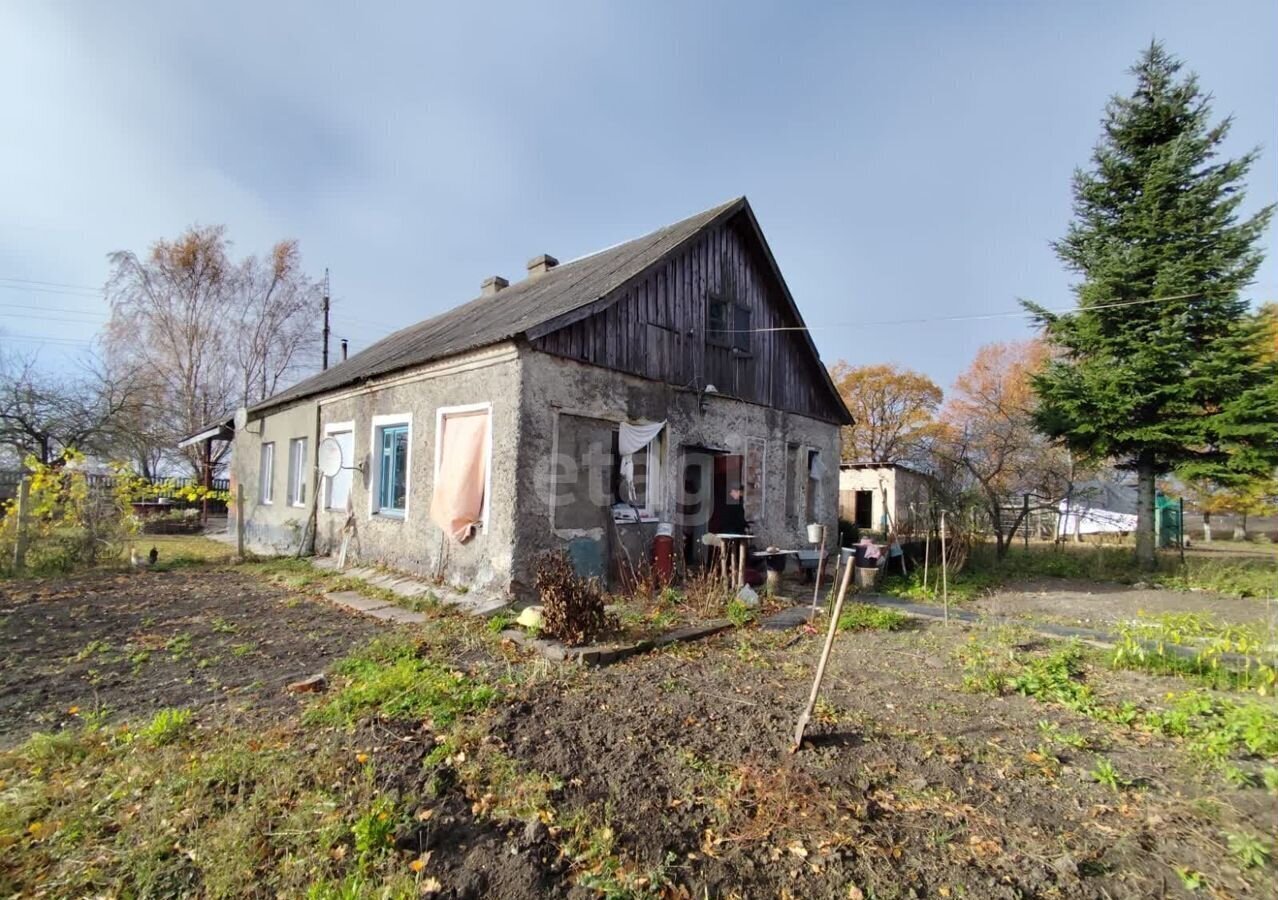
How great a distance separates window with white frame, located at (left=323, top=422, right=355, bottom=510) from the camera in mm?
11266

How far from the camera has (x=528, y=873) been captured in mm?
2588

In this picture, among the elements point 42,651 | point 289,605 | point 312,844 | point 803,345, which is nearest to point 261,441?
point 289,605

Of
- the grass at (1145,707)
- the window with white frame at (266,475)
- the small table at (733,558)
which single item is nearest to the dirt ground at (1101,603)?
the grass at (1145,707)

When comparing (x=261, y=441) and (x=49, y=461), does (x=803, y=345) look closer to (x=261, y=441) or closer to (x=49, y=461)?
(x=261, y=441)

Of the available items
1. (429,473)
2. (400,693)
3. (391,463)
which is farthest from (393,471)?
(400,693)

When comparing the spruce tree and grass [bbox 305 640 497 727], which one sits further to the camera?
the spruce tree

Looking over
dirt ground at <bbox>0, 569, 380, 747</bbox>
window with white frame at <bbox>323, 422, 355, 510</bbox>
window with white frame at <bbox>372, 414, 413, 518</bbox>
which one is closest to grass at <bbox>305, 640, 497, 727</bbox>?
dirt ground at <bbox>0, 569, 380, 747</bbox>

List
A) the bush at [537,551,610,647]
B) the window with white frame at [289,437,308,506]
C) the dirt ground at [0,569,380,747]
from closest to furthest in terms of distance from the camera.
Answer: the dirt ground at [0,569,380,747] → the bush at [537,551,610,647] → the window with white frame at [289,437,308,506]

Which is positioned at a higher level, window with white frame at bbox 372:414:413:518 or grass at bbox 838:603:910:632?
window with white frame at bbox 372:414:413:518

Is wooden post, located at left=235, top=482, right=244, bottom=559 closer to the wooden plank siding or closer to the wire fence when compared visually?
the wire fence

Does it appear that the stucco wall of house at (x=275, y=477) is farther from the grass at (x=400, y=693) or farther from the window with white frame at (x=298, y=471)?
the grass at (x=400, y=693)

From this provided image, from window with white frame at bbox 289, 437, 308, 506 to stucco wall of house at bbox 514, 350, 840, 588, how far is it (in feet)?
25.0

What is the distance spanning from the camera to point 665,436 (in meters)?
9.98

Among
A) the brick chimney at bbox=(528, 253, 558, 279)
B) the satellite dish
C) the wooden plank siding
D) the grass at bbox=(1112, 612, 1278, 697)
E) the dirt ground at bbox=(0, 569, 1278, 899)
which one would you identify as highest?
the brick chimney at bbox=(528, 253, 558, 279)
